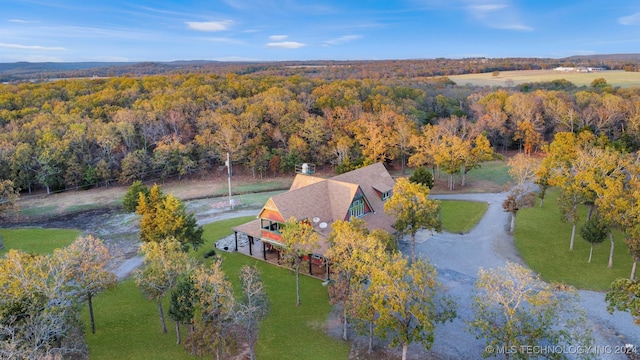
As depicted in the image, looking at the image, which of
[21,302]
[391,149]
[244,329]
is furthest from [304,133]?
[21,302]

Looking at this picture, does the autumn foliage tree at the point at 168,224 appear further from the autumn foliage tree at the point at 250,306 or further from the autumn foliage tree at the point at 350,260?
the autumn foliage tree at the point at 350,260

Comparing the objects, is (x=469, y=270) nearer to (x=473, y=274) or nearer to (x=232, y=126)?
(x=473, y=274)

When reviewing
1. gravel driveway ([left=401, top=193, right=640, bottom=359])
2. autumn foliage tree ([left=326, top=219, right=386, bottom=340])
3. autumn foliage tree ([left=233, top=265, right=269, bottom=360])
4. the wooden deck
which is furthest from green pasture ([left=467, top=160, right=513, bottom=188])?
autumn foliage tree ([left=233, top=265, right=269, bottom=360])

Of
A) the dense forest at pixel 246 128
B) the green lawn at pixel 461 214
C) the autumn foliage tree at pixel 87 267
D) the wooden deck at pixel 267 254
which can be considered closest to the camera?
the autumn foliage tree at pixel 87 267

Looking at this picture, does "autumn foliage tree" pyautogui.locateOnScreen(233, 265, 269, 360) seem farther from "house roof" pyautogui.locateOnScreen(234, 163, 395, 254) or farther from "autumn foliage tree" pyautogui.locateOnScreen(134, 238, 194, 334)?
"house roof" pyautogui.locateOnScreen(234, 163, 395, 254)

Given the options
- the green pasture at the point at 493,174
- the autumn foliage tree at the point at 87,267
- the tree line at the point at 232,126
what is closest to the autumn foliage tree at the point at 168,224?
the autumn foliage tree at the point at 87,267

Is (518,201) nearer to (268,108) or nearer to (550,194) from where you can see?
(550,194)
